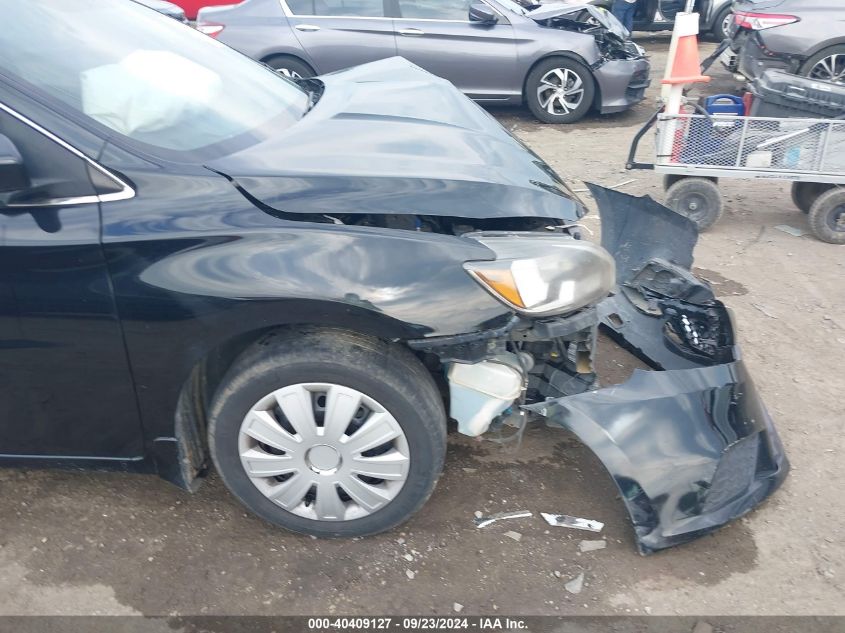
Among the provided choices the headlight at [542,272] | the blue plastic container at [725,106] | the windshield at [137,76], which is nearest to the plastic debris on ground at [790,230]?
the blue plastic container at [725,106]

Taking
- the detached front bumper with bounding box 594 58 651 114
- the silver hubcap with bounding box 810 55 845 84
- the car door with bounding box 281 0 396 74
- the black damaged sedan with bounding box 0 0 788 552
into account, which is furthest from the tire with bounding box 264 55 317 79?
the black damaged sedan with bounding box 0 0 788 552

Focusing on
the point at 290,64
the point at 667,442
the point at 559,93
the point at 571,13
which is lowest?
the point at 667,442

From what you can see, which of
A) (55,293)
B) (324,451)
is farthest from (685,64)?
(55,293)

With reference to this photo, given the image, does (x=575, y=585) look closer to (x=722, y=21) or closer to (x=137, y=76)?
(x=137, y=76)

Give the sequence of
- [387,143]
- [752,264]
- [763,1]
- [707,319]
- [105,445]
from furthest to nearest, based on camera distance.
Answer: [763,1] → [752,264] → [707,319] → [387,143] → [105,445]

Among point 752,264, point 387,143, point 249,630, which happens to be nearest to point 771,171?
point 752,264

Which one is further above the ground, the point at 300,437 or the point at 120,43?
the point at 120,43

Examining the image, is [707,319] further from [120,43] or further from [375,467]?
[120,43]

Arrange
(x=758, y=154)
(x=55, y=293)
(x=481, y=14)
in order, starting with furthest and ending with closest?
(x=481, y=14)
(x=758, y=154)
(x=55, y=293)

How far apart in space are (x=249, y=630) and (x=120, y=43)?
2138 mm

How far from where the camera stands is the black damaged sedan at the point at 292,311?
2.23 m

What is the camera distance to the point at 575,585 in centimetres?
247

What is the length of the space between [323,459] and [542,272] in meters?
0.94

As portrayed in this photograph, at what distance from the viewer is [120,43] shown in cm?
278
